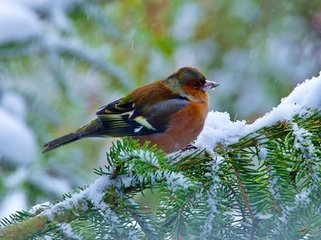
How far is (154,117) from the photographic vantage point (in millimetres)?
2107

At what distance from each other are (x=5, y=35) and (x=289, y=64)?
101 inches

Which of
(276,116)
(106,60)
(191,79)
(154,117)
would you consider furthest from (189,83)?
(276,116)

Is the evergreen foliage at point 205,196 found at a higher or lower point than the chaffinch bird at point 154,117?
lower

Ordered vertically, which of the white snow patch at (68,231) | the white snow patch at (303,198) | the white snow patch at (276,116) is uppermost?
the white snow patch at (276,116)

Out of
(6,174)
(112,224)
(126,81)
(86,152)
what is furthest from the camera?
(86,152)

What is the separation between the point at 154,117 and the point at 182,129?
0.34 ft

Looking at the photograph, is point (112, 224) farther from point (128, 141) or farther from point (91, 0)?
point (91, 0)

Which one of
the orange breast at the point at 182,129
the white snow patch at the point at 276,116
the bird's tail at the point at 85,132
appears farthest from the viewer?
the bird's tail at the point at 85,132

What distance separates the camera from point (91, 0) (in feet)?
9.30

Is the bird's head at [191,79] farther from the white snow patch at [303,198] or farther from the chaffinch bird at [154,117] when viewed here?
the white snow patch at [303,198]

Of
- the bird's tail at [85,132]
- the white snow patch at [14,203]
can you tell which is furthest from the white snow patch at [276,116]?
the white snow patch at [14,203]

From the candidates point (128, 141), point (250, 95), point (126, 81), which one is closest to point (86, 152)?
point (250, 95)

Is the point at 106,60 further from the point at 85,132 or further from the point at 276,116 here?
the point at 276,116

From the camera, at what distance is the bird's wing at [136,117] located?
2.09m
